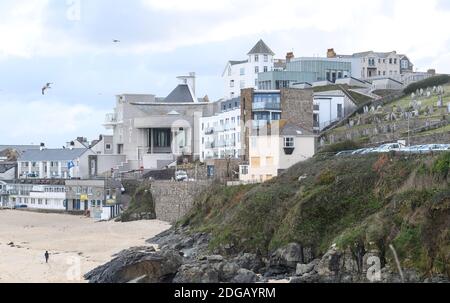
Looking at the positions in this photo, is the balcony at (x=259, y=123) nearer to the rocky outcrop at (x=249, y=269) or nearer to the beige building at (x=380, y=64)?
the rocky outcrop at (x=249, y=269)

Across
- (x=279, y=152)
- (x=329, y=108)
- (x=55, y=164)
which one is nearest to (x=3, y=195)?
(x=55, y=164)

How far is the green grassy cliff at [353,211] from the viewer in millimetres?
32719

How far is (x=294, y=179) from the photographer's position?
45.9 m

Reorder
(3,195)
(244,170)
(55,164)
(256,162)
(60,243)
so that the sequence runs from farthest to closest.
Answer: (55,164), (3,195), (244,170), (256,162), (60,243)

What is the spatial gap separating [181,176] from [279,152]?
1366 cm

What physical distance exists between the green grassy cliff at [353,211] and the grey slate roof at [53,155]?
44525mm

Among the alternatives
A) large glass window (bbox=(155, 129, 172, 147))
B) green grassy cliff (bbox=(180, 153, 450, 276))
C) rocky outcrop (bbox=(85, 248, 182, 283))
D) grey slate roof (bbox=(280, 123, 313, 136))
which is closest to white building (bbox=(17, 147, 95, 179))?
large glass window (bbox=(155, 129, 172, 147))

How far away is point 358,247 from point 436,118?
2489 centimetres

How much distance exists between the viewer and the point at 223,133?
6931 cm

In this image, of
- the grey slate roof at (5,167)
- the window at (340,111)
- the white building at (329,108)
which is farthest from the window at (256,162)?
the grey slate roof at (5,167)

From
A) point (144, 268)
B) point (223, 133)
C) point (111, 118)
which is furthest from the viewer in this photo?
point (111, 118)

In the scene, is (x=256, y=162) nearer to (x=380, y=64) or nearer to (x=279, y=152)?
(x=279, y=152)

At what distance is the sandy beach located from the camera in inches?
1603
